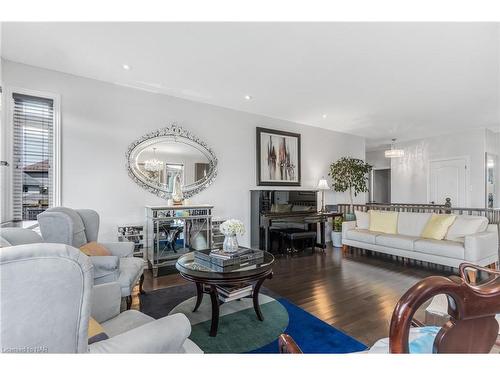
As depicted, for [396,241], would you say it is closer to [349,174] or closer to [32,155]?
[349,174]

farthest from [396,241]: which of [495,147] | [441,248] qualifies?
[495,147]

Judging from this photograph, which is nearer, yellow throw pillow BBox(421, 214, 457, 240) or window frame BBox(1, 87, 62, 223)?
window frame BBox(1, 87, 62, 223)

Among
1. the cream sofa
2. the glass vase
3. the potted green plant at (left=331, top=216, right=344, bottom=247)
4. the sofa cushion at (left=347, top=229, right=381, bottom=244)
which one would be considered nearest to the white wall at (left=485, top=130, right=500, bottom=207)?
the cream sofa

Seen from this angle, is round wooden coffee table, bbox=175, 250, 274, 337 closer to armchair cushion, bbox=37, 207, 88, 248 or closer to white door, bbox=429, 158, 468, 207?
armchair cushion, bbox=37, 207, 88, 248

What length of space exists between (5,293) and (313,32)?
2.81 metres

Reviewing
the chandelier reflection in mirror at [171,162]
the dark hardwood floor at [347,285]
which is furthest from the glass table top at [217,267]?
the chandelier reflection in mirror at [171,162]

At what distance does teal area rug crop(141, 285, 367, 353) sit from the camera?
1944mm

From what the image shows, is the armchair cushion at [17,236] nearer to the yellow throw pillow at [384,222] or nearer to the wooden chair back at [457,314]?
the wooden chair back at [457,314]

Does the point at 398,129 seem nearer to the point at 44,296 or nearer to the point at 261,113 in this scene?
the point at 261,113

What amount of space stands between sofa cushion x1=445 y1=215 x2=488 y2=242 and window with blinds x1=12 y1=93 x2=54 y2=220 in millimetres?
5690

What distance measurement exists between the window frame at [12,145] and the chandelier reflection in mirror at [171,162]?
86 cm

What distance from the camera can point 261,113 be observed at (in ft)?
16.6

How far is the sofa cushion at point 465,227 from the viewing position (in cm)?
366

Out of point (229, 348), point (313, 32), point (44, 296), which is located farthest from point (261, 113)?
point (44, 296)
